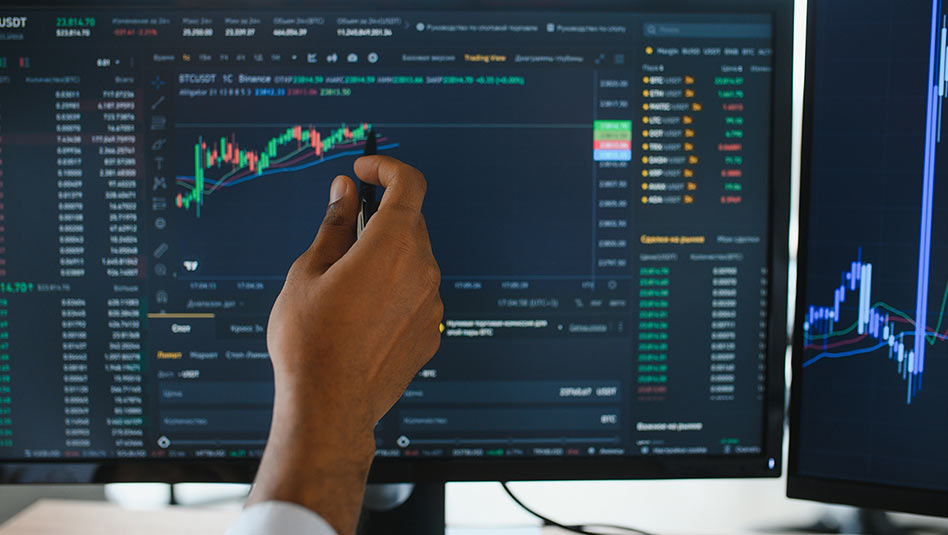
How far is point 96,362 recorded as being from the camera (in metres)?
0.70

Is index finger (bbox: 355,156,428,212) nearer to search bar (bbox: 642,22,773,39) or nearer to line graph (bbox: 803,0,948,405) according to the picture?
search bar (bbox: 642,22,773,39)

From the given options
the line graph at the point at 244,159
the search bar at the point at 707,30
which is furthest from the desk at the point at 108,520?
the search bar at the point at 707,30

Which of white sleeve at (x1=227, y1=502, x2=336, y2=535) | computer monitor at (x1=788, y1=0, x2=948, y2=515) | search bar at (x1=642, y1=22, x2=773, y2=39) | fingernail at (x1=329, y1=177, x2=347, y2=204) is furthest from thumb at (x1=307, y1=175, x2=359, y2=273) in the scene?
computer monitor at (x1=788, y1=0, x2=948, y2=515)

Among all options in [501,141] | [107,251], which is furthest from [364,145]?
[107,251]

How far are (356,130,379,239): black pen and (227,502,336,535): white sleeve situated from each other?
0.82ft

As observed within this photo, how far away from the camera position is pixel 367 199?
2.16ft

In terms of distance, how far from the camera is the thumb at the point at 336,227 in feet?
1.96

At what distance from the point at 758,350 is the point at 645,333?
114 millimetres

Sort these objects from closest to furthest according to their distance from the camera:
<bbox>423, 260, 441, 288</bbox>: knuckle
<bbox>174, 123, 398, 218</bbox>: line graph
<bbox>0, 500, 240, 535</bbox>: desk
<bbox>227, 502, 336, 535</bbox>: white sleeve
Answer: <bbox>227, 502, 336, 535</bbox>: white sleeve
<bbox>423, 260, 441, 288</bbox>: knuckle
<bbox>174, 123, 398, 218</bbox>: line graph
<bbox>0, 500, 240, 535</bbox>: desk

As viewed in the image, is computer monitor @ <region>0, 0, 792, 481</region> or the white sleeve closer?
the white sleeve

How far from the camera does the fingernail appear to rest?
669 mm

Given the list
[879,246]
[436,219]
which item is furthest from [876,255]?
[436,219]

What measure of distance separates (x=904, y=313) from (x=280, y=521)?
1.91 feet

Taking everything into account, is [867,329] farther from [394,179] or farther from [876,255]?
[394,179]
